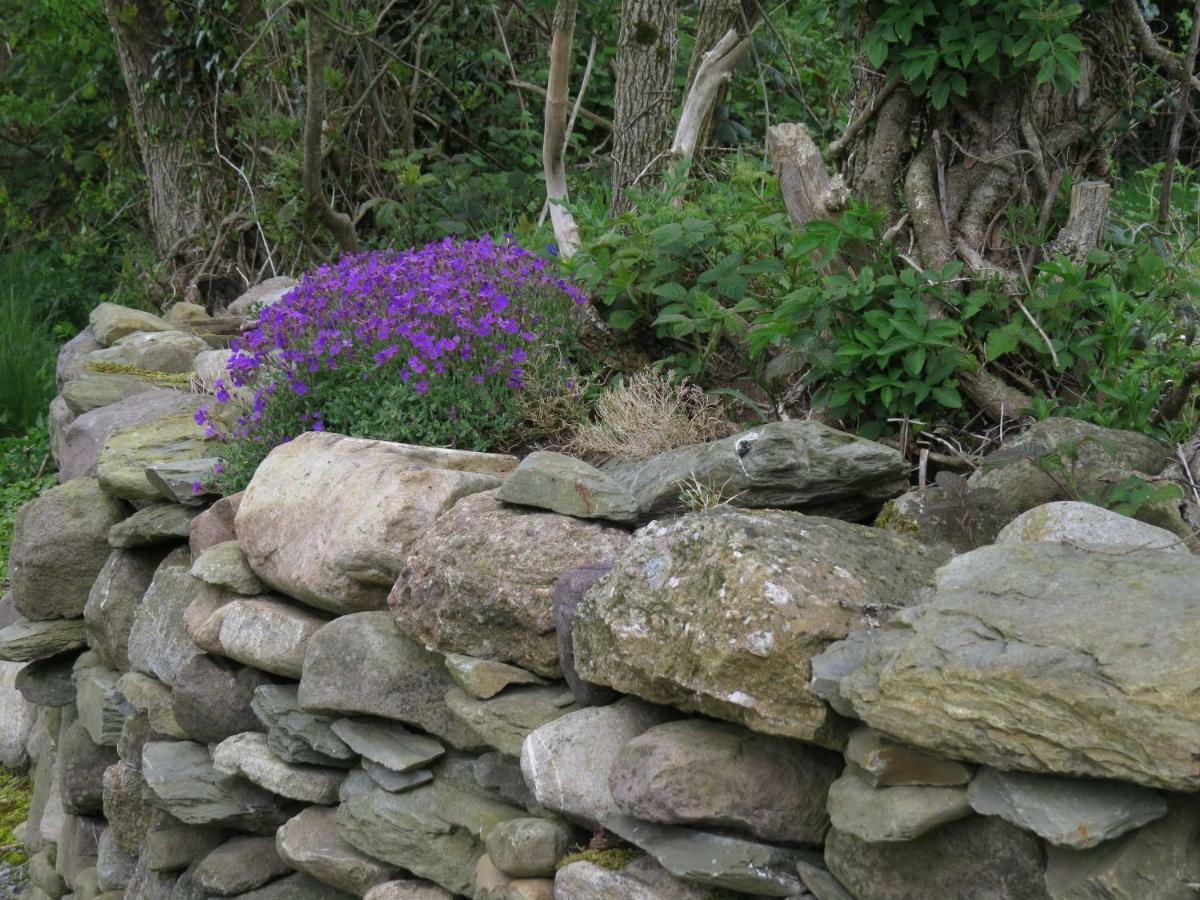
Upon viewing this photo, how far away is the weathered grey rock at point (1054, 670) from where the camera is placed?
182 cm

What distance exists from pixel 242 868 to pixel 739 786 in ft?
6.40

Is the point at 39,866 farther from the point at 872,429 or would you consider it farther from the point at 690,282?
the point at 872,429

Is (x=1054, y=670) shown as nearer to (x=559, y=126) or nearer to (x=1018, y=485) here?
(x=1018, y=485)

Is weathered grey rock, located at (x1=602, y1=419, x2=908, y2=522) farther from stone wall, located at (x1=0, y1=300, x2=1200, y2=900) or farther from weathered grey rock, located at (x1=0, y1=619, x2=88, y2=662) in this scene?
weathered grey rock, located at (x1=0, y1=619, x2=88, y2=662)

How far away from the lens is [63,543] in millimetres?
4848

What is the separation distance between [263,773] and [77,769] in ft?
5.39

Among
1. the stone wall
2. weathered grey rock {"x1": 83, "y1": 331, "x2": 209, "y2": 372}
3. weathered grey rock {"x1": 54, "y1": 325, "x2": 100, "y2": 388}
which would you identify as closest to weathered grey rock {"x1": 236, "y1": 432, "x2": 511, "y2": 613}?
the stone wall

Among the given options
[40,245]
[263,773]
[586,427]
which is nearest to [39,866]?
[263,773]

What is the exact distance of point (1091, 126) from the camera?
3656 mm

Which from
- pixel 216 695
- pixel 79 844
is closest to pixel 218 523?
pixel 216 695

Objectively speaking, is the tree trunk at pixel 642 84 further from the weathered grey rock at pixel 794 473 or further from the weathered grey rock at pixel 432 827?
the weathered grey rock at pixel 432 827

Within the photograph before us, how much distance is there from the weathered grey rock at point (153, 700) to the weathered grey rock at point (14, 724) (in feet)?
7.69

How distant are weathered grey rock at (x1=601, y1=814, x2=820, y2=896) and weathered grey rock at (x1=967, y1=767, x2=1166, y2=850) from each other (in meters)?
0.46

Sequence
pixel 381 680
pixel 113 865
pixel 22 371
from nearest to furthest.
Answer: pixel 381 680 < pixel 113 865 < pixel 22 371
